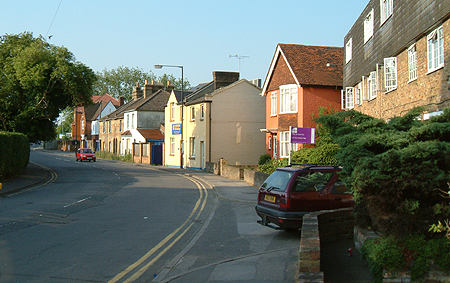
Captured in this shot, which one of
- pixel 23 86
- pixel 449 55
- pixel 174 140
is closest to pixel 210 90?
pixel 174 140

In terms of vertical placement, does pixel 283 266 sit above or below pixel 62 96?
below


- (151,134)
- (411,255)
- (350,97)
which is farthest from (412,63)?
(151,134)

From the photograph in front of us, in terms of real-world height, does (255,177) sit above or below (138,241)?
above

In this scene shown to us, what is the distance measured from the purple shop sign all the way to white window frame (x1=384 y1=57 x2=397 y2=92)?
379cm

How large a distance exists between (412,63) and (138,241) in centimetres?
1062

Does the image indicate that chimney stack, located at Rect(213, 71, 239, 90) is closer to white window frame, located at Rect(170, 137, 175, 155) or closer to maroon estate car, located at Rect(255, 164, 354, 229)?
white window frame, located at Rect(170, 137, 175, 155)

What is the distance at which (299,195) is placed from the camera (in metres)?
10.4

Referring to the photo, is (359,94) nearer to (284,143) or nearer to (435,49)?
(284,143)

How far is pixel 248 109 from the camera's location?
39531 mm

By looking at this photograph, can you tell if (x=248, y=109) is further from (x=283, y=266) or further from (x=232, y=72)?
(x=283, y=266)

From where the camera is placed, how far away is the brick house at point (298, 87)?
2817 cm

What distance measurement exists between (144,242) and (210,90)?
33742 mm

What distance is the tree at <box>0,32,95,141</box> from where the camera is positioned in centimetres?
2978

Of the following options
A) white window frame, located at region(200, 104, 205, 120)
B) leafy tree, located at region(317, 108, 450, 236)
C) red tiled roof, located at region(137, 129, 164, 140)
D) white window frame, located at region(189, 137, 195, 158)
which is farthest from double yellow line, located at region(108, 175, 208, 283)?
red tiled roof, located at region(137, 129, 164, 140)
